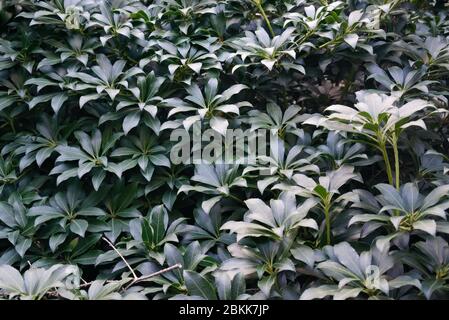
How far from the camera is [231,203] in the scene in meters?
1.68

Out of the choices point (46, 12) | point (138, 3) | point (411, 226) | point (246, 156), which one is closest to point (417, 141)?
point (411, 226)

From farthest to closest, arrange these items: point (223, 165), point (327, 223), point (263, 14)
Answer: point (263, 14)
point (223, 165)
point (327, 223)

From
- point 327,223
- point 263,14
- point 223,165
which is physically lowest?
point 327,223

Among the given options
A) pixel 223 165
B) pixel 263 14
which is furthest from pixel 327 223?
pixel 263 14

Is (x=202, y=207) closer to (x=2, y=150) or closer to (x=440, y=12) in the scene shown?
(x=2, y=150)

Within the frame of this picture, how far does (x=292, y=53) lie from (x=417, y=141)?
527 millimetres

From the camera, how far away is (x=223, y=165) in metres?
1.65

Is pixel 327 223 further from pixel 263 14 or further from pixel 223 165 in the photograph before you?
pixel 263 14

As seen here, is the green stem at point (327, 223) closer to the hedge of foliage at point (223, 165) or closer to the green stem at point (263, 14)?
the hedge of foliage at point (223, 165)

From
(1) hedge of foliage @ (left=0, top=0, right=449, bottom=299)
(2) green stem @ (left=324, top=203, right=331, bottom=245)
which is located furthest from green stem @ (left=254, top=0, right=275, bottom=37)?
(2) green stem @ (left=324, top=203, right=331, bottom=245)

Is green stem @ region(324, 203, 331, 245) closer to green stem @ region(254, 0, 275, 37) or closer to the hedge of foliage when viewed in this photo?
the hedge of foliage

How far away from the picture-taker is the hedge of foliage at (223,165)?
1.36m

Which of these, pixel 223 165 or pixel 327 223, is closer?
pixel 327 223

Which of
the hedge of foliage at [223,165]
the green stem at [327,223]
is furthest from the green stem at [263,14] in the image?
the green stem at [327,223]
